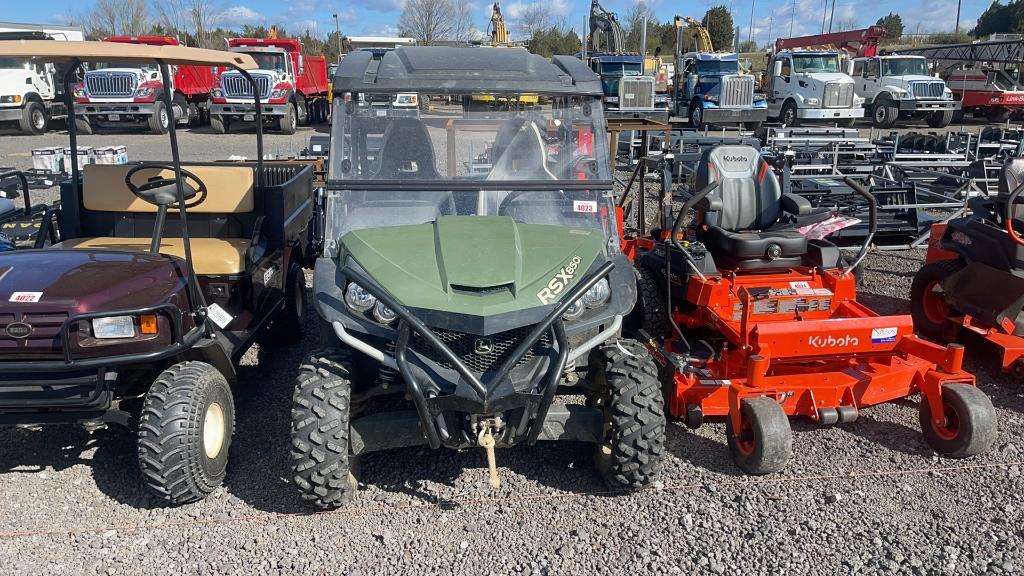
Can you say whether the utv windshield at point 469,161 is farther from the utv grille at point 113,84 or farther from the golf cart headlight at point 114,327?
the utv grille at point 113,84

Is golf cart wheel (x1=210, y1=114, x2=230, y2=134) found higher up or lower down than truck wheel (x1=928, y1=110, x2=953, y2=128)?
lower down

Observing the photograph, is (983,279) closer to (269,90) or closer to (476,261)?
(476,261)

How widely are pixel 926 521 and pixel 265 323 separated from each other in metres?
3.73

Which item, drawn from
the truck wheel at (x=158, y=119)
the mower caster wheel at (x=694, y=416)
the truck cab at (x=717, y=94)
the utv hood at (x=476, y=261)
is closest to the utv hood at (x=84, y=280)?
the utv hood at (x=476, y=261)

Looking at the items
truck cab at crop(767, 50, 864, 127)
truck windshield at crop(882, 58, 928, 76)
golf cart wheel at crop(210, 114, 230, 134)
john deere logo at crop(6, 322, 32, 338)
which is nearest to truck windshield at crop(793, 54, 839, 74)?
A: truck cab at crop(767, 50, 864, 127)

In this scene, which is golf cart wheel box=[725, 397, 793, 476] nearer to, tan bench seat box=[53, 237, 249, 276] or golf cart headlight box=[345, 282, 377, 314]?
golf cart headlight box=[345, 282, 377, 314]

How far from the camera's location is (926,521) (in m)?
3.43

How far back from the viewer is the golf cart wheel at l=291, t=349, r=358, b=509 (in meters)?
3.14

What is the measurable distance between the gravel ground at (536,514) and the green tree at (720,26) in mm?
50136

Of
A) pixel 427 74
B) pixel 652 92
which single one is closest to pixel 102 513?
pixel 427 74

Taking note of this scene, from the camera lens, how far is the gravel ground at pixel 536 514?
317 centimetres

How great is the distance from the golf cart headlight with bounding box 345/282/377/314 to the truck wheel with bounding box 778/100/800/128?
1900 cm

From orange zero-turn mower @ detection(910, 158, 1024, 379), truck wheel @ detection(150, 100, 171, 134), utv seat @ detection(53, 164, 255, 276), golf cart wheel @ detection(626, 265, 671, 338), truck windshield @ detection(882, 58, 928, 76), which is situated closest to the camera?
orange zero-turn mower @ detection(910, 158, 1024, 379)

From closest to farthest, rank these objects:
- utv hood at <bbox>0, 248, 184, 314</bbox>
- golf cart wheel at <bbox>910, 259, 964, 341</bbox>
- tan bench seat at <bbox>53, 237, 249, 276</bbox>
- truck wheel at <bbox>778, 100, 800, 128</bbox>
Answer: utv hood at <bbox>0, 248, 184, 314</bbox>
tan bench seat at <bbox>53, 237, 249, 276</bbox>
golf cart wheel at <bbox>910, 259, 964, 341</bbox>
truck wheel at <bbox>778, 100, 800, 128</bbox>
